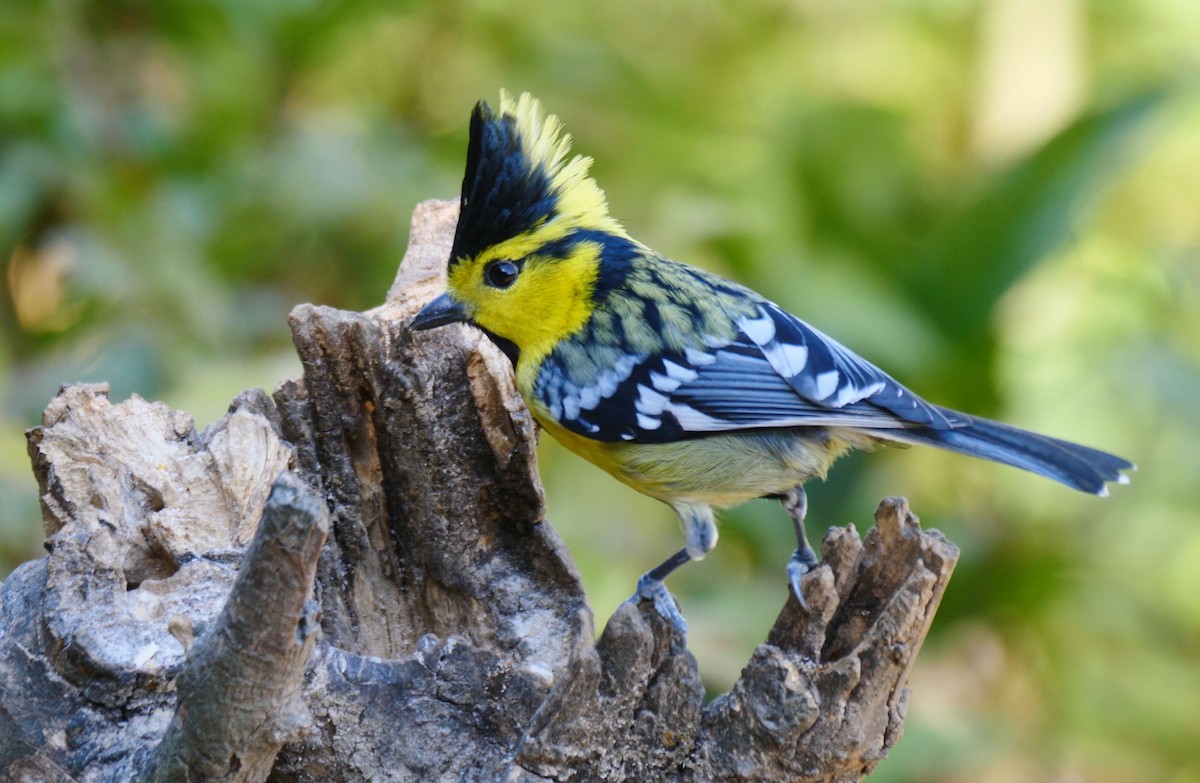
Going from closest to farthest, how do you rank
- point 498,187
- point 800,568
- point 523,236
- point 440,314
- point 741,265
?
point 800,568 < point 440,314 < point 498,187 < point 523,236 < point 741,265

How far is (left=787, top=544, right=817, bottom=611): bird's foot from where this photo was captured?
1.67 meters

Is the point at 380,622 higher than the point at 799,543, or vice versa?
the point at 799,543

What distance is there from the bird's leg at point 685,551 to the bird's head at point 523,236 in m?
0.42

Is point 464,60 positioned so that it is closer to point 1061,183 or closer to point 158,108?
point 158,108

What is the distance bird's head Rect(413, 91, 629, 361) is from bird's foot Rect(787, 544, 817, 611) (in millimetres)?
616

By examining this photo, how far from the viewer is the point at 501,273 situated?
229 cm

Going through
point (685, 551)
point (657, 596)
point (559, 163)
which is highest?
point (559, 163)

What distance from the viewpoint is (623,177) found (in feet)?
13.4

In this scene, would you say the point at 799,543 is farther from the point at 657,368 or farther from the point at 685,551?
the point at 657,368

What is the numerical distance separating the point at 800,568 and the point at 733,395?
0.42 meters

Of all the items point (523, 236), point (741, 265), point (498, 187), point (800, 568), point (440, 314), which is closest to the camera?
point (800, 568)

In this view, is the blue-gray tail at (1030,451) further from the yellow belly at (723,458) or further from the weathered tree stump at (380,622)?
the weathered tree stump at (380,622)

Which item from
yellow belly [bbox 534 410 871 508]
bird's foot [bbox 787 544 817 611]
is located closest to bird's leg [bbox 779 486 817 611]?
bird's foot [bbox 787 544 817 611]

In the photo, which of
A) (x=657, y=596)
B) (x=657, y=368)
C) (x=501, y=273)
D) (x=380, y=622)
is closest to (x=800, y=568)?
(x=657, y=596)
